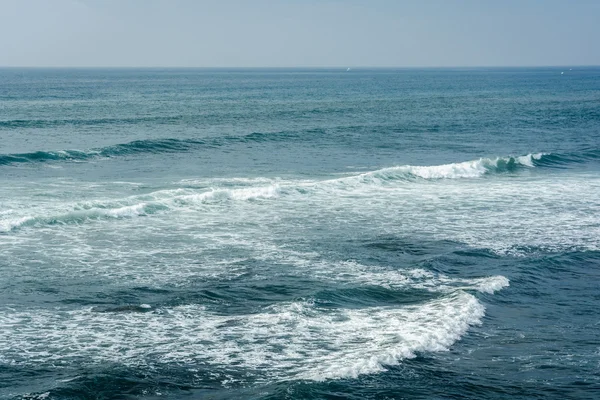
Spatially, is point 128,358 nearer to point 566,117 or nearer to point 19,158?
point 19,158

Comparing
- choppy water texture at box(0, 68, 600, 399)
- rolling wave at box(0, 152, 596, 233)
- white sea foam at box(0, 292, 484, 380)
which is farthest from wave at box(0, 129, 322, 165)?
white sea foam at box(0, 292, 484, 380)

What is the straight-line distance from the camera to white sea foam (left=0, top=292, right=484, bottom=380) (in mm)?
15188

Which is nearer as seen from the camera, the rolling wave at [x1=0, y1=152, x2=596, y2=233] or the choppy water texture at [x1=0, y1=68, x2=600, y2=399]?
the choppy water texture at [x1=0, y1=68, x2=600, y2=399]

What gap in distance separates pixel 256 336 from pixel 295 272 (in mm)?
5202

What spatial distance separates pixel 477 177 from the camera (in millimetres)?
40719

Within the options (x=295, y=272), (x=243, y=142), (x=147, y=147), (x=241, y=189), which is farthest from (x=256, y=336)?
(x=243, y=142)

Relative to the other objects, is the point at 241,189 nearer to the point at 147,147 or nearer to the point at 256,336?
the point at 147,147

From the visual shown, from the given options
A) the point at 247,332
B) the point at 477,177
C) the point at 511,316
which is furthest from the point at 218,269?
the point at 477,177

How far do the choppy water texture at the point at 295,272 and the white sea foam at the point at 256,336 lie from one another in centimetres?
6

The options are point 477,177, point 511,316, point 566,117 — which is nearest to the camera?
point 511,316

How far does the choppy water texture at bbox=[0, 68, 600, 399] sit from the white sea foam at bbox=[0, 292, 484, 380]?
0.06 meters

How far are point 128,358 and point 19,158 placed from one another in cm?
2973

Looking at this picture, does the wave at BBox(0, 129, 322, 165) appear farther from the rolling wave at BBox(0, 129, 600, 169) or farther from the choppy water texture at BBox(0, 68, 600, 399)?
the choppy water texture at BBox(0, 68, 600, 399)

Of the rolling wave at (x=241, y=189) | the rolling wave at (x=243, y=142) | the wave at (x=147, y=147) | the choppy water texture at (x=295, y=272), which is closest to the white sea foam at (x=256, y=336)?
the choppy water texture at (x=295, y=272)
